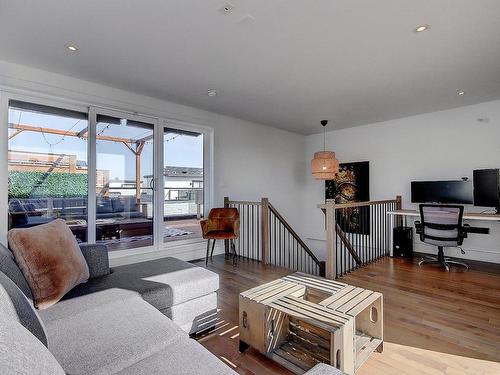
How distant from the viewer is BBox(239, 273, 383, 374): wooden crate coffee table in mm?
1585

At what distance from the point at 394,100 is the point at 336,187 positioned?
2366 mm

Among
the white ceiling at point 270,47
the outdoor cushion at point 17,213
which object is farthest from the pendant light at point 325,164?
the outdoor cushion at point 17,213

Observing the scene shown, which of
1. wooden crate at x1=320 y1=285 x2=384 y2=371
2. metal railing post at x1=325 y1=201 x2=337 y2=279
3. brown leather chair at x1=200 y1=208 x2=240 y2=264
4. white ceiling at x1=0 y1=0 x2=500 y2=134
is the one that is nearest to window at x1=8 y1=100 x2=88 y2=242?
white ceiling at x1=0 y1=0 x2=500 y2=134

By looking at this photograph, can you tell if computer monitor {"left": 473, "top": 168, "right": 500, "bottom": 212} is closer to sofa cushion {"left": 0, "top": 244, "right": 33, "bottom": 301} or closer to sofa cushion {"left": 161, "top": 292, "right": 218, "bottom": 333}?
sofa cushion {"left": 161, "top": 292, "right": 218, "bottom": 333}

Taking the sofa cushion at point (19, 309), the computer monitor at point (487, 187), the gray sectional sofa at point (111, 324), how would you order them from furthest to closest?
the computer monitor at point (487, 187) < the sofa cushion at point (19, 309) < the gray sectional sofa at point (111, 324)

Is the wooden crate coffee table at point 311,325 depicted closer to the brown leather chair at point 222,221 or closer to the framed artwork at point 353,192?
the brown leather chair at point 222,221

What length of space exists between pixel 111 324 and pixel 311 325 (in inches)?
46.1

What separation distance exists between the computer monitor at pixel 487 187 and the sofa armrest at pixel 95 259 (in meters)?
5.01

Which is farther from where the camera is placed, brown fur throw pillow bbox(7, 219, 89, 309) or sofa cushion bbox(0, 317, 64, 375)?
brown fur throw pillow bbox(7, 219, 89, 309)

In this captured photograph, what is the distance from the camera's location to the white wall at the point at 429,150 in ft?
14.0

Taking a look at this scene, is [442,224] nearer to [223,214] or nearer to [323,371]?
[223,214]

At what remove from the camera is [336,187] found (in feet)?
19.9

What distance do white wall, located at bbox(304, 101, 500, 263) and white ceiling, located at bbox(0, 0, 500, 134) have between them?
0.54 m

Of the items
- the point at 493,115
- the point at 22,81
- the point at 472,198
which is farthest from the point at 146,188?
the point at 493,115
